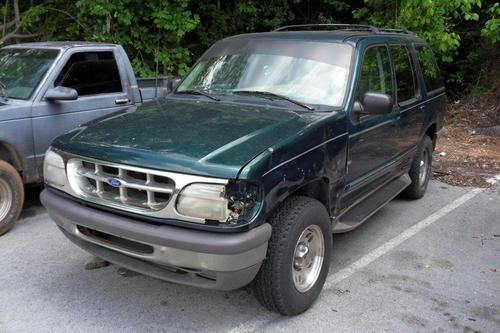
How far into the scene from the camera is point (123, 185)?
123 inches

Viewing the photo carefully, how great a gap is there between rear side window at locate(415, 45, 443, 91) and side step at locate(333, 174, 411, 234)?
1.22 m

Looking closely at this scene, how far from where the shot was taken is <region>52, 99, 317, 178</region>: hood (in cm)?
297

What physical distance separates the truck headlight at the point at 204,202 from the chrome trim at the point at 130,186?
0.03 m

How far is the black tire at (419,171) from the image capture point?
6039mm

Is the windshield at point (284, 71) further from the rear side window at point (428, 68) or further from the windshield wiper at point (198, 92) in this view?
the rear side window at point (428, 68)

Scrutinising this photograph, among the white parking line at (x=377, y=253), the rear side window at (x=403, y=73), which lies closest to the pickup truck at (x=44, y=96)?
the white parking line at (x=377, y=253)

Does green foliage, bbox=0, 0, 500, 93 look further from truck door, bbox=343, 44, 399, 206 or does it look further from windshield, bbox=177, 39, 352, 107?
windshield, bbox=177, 39, 352, 107

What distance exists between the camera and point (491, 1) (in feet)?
39.6

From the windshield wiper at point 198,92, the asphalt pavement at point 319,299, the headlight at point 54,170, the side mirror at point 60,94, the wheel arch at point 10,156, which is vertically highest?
the windshield wiper at point 198,92

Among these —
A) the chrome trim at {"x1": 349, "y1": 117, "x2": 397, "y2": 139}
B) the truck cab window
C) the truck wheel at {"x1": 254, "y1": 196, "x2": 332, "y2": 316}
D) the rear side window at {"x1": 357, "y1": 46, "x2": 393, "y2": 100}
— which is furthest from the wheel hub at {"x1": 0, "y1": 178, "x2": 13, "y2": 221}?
the rear side window at {"x1": 357, "y1": 46, "x2": 393, "y2": 100}

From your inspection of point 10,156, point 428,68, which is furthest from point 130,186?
point 428,68

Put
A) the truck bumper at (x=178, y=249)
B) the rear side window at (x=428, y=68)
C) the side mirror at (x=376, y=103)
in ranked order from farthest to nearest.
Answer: the rear side window at (x=428, y=68) → the side mirror at (x=376, y=103) → the truck bumper at (x=178, y=249)

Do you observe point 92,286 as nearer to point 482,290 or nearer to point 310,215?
point 310,215

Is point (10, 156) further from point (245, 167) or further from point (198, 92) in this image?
point (245, 167)
